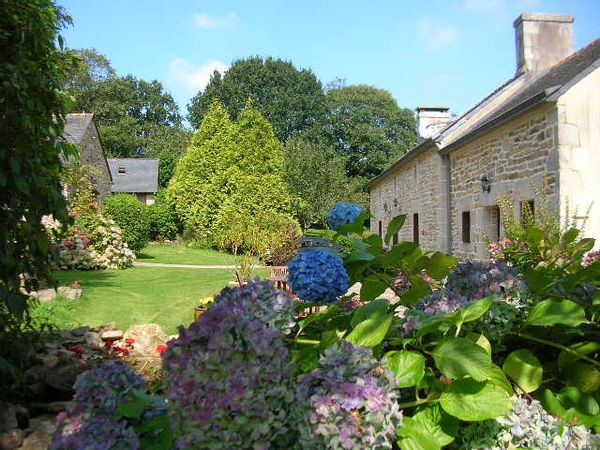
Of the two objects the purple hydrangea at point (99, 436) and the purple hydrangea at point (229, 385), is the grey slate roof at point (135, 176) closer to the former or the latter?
the purple hydrangea at point (99, 436)

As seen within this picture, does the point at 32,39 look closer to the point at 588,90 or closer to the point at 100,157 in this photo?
the point at 588,90

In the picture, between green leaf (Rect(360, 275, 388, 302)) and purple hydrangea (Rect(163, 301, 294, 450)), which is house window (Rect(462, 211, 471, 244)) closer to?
green leaf (Rect(360, 275, 388, 302))

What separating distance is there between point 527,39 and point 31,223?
527 inches

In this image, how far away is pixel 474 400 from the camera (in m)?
1.27

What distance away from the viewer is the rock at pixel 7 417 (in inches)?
98.8

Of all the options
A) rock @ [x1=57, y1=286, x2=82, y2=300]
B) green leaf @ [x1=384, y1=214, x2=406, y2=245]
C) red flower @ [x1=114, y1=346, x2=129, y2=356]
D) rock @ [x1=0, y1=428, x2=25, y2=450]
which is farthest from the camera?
rock @ [x1=57, y1=286, x2=82, y2=300]

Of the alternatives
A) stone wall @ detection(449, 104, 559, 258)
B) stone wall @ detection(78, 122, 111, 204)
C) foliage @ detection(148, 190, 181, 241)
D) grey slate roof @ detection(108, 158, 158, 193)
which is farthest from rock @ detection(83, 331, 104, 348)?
grey slate roof @ detection(108, 158, 158, 193)

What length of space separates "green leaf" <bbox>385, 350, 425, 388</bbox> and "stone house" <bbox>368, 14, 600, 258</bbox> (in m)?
4.48

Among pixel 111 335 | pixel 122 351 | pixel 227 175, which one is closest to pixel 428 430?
pixel 122 351

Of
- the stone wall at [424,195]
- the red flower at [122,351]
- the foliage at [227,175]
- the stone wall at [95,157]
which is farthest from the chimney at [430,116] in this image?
the red flower at [122,351]

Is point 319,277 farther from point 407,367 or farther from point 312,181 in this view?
point 312,181

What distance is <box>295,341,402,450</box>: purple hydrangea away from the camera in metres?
1.08

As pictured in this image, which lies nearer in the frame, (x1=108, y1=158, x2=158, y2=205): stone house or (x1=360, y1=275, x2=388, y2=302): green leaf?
(x1=360, y1=275, x2=388, y2=302): green leaf

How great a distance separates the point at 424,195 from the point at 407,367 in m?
15.6
